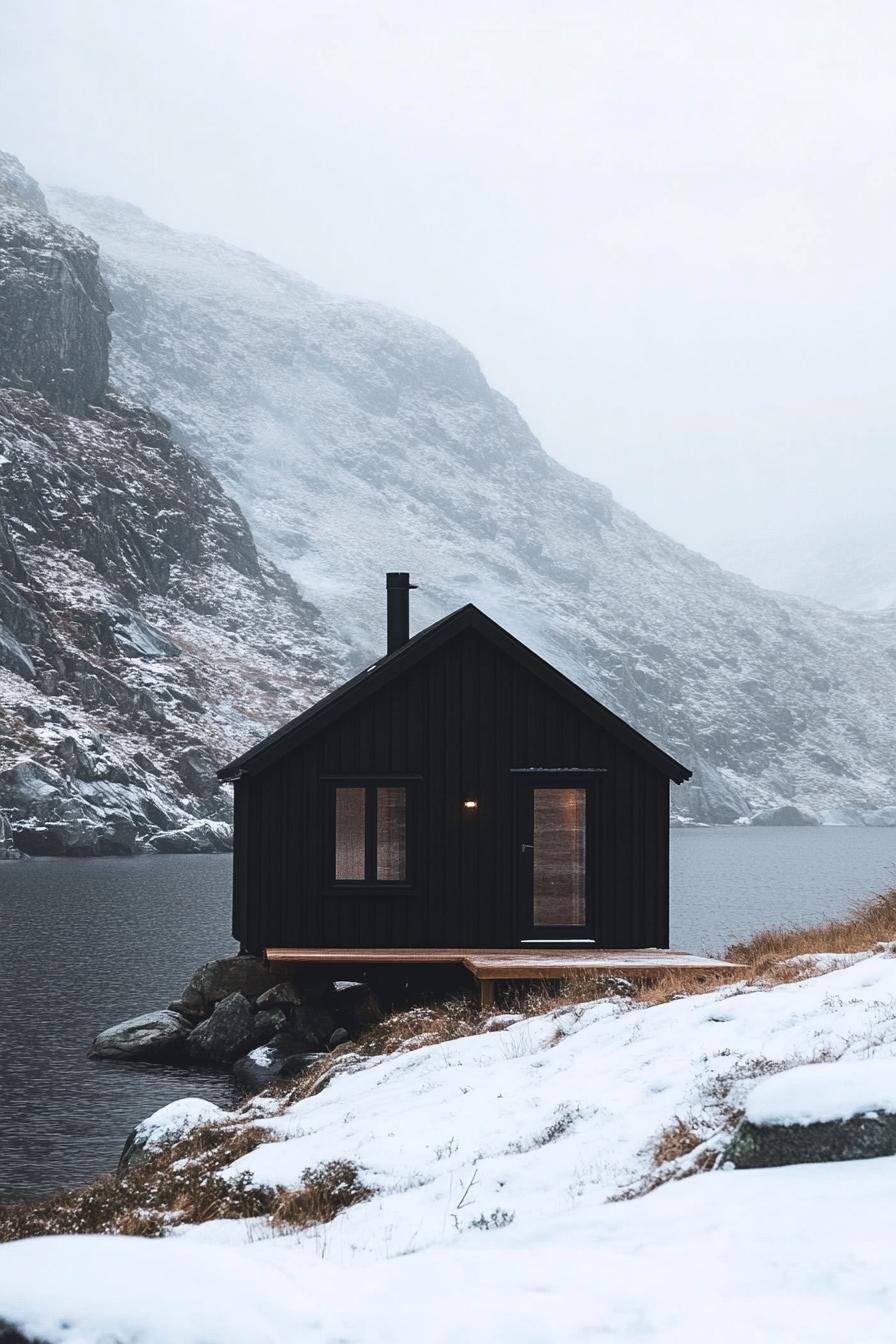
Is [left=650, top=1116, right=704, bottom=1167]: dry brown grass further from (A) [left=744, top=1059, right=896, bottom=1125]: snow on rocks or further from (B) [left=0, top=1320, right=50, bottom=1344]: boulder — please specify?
(B) [left=0, top=1320, right=50, bottom=1344]: boulder

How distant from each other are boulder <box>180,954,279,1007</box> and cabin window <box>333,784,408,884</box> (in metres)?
2.17

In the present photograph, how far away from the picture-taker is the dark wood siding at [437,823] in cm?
2309

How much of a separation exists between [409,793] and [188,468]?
161043 mm

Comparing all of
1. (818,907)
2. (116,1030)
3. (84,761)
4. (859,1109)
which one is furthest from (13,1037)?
(84,761)

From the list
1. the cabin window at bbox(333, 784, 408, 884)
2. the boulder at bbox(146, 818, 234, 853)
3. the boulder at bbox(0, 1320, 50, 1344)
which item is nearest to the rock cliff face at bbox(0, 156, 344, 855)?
the boulder at bbox(146, 818, 234, 853)

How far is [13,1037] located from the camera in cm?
2428

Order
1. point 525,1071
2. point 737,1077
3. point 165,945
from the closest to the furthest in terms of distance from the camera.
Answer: point 737,1077 < point 525,1071 < point 165,945

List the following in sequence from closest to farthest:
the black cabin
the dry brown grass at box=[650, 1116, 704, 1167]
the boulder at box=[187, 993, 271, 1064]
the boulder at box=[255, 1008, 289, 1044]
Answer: the dry brown grass at box=[650, 1116, 704, 1167] → the boulder at box=[187, 993, 271, 1064] → the boulder at box=[255, 1008, 289, 1044] → the black cabin

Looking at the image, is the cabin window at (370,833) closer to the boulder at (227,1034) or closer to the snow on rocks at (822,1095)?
the boulder at (227,1034)

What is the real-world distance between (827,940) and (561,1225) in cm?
1323

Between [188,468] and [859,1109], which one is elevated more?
[188,468]

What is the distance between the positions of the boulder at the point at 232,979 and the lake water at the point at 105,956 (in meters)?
2.17

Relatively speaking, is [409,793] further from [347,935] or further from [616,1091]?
[616,1091]

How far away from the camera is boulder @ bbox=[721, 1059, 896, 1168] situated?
6.95 metres
